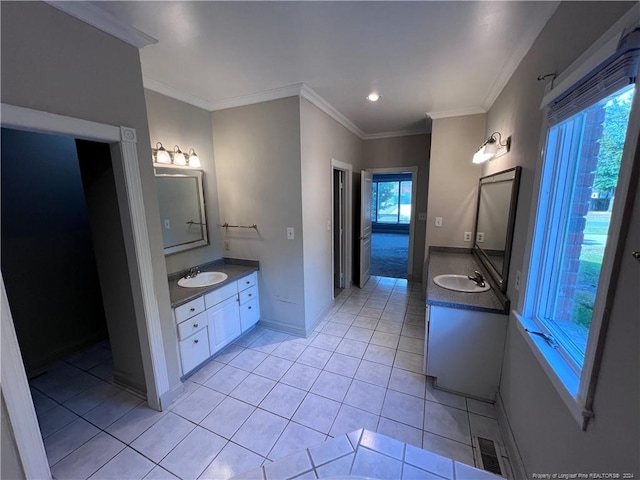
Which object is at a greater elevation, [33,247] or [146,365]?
[33,247]

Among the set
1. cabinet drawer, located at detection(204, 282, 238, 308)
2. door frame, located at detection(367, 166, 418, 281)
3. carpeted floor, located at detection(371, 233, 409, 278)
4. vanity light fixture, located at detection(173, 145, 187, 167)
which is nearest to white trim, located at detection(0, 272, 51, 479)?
cabinet drawer, located at detection(204, 282, 238, 308)

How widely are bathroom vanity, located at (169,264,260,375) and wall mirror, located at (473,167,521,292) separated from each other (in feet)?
7.76

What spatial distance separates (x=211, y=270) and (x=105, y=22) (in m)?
2.13

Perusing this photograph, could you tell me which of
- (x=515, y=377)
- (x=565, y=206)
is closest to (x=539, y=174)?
(x=565, y=206)

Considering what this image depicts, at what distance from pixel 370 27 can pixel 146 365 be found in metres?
2.72

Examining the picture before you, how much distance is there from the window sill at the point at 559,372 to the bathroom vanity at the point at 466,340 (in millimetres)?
426

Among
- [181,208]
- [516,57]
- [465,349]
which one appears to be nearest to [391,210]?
[516,57]

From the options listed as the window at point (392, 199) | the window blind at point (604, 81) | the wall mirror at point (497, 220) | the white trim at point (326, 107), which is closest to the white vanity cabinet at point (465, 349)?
the wall mirror at point (497, 220)

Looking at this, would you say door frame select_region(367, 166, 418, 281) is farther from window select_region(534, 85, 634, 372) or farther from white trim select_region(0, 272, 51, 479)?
white trim select_region(0, 272, 51, 479)

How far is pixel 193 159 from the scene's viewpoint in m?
2.63

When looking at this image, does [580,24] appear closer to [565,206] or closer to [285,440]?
[565,206]

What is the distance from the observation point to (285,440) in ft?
5.58

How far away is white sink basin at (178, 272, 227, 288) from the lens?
2.50 m

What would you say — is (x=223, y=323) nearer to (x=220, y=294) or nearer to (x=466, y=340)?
(x=220, y=294)
